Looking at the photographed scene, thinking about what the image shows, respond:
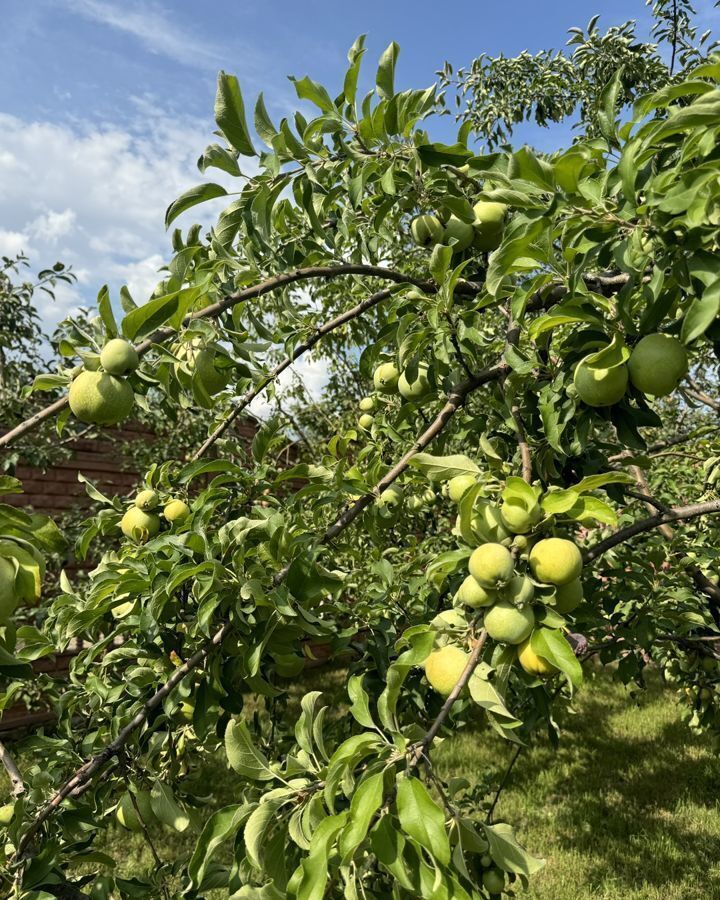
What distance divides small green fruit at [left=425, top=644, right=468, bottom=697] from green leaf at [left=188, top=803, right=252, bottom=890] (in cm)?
36

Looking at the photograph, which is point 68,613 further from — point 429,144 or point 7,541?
point 429,144

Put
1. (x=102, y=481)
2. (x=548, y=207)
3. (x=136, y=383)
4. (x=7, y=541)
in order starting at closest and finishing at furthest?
(x=7, y=541) → (x=548, y=207) → (x=136, y=383) → (x=102, y=481)

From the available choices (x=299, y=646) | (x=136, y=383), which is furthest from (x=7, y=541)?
(x=299, y=646)

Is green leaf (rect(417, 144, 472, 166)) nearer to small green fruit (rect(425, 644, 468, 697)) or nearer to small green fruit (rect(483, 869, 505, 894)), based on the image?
small green fruit (rect(425, 644, 468, 697))

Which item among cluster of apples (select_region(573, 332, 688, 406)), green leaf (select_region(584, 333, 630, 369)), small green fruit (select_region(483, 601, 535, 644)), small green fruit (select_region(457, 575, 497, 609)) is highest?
green leaf (select_region(584, 333, 630, 369))

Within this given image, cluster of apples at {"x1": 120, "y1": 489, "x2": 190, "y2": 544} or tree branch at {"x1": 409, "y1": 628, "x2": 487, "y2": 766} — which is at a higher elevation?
cluster of apples at {"x1": 120, "y1": 489, "x2": 190, "y2": 544}

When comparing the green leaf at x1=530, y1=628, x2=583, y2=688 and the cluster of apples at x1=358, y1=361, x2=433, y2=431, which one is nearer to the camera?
the green leaf at x1=530, y1=628, x2=583, y2=688

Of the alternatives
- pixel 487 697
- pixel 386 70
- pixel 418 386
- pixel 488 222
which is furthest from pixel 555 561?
pixel 386 70

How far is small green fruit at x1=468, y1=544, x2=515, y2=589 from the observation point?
3.13 ft

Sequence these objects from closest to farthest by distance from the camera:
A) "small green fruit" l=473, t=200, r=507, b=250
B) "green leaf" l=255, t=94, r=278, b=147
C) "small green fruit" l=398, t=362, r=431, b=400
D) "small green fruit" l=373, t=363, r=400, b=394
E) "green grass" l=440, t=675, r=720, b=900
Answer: "green leaf" l=255, t=94, r=278, b=147 → "small green fruit" l=473, t=200, r=507, b=250 → "small green fruit" l=398, t=362, r=431, b=400 → "small green fruit" l=373, t=363, r=400, b=394 → "green grass" l=440, t=675, r=720, b=900

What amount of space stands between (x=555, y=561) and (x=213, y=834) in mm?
691

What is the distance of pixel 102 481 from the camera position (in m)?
5.46

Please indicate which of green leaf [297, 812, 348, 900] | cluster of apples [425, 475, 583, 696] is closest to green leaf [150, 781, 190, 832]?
green leaf [297, 812, 348, 900]

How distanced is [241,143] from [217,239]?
0.59 feet
